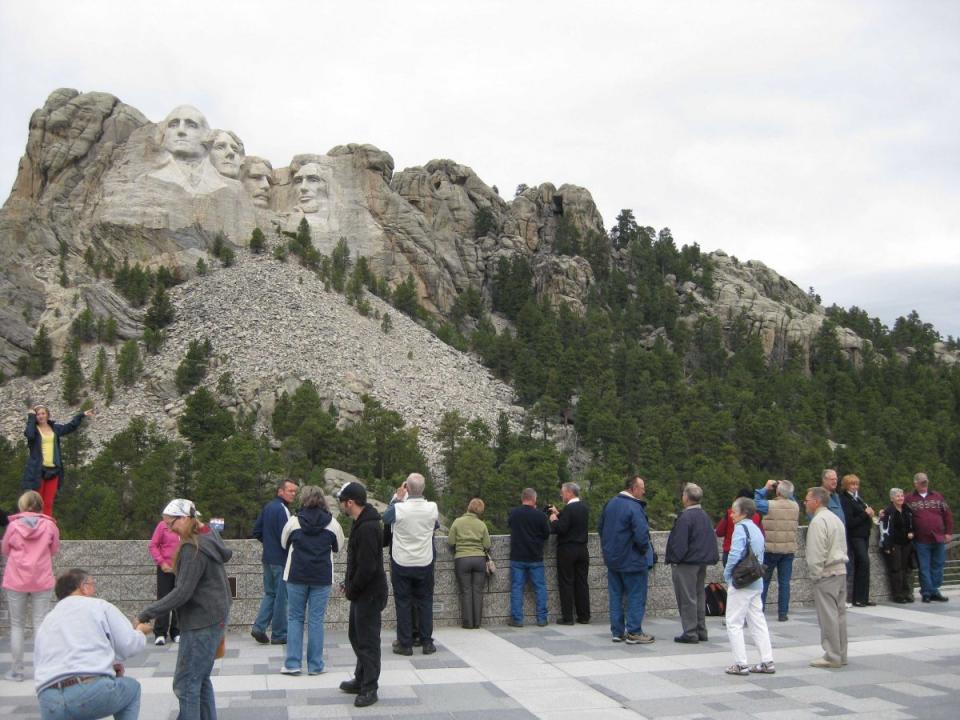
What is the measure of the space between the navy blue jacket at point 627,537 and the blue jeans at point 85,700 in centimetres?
631

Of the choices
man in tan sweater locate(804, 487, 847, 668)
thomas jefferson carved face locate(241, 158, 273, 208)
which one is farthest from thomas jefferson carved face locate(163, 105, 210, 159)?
man in tan sweater locate(804, 487, 847, 668)

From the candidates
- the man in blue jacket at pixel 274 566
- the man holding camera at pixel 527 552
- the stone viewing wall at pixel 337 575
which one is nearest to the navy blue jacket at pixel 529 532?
the man holding camera at pixel 527 552

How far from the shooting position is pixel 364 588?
314 inches

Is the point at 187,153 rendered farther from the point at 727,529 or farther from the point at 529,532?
the point at 727,529

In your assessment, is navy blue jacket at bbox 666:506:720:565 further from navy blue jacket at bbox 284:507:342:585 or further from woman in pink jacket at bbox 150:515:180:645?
woman in pink jacket at bbox 150:515:180:645

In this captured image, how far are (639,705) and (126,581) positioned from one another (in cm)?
659

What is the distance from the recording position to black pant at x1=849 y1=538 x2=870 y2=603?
12.8 m

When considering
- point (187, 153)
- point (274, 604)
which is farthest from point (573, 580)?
point (187, 153)

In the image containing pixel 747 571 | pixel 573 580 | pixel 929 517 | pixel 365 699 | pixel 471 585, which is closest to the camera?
pixel 365 699

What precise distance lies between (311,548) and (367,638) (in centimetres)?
110

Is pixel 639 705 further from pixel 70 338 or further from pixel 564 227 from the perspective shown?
pixel 564 227

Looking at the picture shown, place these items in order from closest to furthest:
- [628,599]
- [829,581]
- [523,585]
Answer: [829,581], [628,599], [523,585]

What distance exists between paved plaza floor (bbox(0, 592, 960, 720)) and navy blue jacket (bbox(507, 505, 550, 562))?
981 mm

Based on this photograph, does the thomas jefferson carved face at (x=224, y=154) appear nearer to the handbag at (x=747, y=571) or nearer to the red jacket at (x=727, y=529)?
the red jacket at (x=727, y=529)
